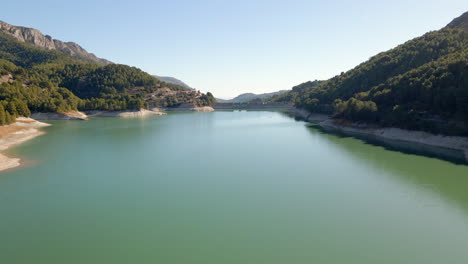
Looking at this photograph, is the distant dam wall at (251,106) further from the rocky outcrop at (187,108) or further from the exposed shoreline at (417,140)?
the exposed shoreline at (417,140)

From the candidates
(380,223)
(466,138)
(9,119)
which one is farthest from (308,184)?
(9,119)

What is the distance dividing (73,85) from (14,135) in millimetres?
96255

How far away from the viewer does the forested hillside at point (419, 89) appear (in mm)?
31125

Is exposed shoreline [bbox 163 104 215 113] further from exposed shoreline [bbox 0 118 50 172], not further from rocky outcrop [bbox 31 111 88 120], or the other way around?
exposed shoreline [bbox 0 118 50 172]

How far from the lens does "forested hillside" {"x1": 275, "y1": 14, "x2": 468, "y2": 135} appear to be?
102 ft

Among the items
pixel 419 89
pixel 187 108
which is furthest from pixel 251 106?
pixel 419 89

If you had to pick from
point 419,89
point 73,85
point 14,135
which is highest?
point 73,85

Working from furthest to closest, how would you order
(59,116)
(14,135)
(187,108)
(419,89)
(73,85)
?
(73,85) < (187,108) < (59,116) < (419,89) < (14,135)

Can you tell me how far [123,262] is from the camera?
9773mm

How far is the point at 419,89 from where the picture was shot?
37656 mm

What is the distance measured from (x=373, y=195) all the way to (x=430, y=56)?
51711 millimetres

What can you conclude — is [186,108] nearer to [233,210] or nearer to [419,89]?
[419,89]

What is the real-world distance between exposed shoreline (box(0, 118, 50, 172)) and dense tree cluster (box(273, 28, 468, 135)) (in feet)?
138

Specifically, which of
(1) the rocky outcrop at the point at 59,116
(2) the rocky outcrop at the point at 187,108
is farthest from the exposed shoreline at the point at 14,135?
(2) the rocky outcrop at the point at 187,108
